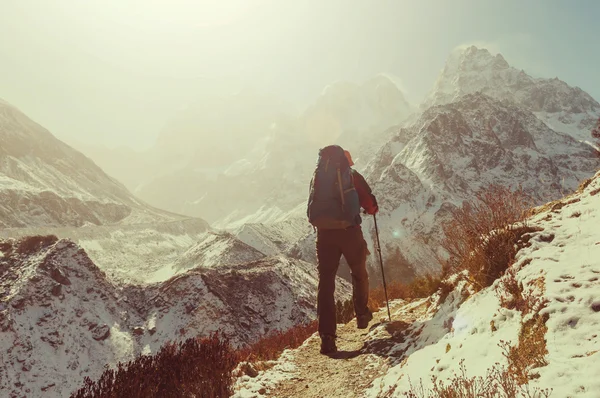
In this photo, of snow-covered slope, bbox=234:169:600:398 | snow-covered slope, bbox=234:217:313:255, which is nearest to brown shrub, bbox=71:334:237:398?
snow-covered slope, bbox=234:169:600:398

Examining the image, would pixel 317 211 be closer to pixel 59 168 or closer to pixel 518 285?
pixel 518 285

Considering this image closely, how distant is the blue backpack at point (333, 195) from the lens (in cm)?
503

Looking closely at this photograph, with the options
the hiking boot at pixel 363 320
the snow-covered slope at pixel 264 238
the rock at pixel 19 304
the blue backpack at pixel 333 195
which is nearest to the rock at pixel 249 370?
the hiking boot at pixel 363 320

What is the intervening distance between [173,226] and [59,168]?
34.9 m

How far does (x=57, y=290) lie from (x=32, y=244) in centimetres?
502

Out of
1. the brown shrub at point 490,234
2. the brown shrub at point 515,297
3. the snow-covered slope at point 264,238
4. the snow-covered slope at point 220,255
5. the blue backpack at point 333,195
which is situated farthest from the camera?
the snow-covered slope at point 264,238

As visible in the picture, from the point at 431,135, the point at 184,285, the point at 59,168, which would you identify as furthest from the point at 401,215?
the point at 59,168

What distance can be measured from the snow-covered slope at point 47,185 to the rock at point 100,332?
191 ft

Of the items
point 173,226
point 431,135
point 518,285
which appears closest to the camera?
point 518,285

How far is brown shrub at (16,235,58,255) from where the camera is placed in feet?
65.0

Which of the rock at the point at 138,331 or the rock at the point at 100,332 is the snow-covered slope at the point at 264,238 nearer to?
the rock at the point at 138,331

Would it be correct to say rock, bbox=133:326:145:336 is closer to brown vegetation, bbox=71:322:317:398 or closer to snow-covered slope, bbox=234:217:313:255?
brown vegetation, bbox=71:322:317:398

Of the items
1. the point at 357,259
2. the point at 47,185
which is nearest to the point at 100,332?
the point at 357,259

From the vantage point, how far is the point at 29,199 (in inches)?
2712
